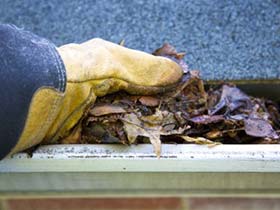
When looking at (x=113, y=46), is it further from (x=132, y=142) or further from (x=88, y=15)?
(x=88, y=15)

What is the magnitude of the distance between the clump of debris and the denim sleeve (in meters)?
0.12

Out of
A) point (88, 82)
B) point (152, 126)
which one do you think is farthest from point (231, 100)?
point (88, 82)

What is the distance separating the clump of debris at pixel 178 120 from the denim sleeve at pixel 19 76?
123 mm

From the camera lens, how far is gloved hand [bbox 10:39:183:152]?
2.82 ft

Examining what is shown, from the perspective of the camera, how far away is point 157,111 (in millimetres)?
969

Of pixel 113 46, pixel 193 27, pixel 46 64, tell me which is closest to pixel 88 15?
pixel 193 27

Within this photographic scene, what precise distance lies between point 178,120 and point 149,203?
17 centimetres

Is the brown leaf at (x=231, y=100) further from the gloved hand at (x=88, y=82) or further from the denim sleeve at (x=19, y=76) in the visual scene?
the denim sleeve at (x=19, y=76)

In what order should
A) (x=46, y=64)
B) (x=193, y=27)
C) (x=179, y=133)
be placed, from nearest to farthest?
(x=46, y=64), (x=179, y=133), (x=193, y=27)

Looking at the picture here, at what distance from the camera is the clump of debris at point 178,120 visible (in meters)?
0.93

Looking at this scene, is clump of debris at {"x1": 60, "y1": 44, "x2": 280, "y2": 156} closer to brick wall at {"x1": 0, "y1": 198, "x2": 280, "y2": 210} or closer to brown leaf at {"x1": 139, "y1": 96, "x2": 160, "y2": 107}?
brown leaf at {"x1": 139, "y1": 96, "x2": 160, "y2": 107}

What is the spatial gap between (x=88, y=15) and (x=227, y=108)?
49 centimetres

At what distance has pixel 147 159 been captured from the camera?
0.88m

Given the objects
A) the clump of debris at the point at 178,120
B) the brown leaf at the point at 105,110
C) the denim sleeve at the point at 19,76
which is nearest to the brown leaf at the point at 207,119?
the clump of debris at the point at 178,120
